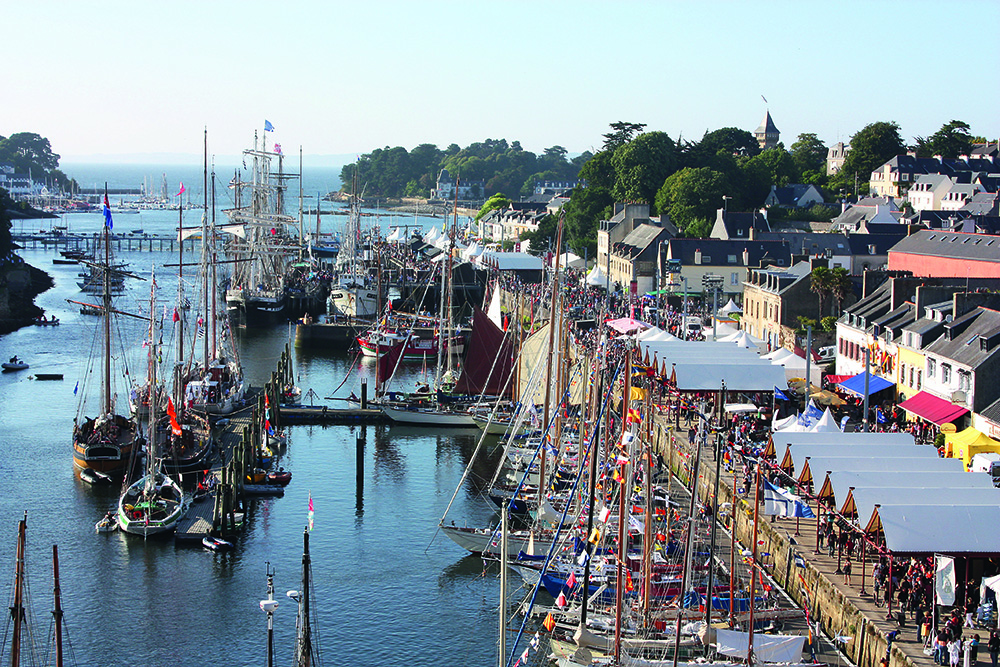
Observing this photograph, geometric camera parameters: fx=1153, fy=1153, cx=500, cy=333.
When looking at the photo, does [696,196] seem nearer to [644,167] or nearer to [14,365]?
[644,167]

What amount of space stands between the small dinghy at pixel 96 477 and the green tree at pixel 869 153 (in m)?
84.7

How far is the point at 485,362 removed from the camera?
53.7 m

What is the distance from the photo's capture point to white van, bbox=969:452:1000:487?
1240 inches

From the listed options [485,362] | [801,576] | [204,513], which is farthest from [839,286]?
[204,513]

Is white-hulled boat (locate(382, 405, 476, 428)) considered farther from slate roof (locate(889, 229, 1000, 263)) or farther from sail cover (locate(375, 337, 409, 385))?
slate roof (locate(889, 229, 1000, 263))

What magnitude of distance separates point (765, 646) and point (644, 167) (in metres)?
89.5

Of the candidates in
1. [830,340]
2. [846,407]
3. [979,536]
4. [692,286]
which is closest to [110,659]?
[979,536]

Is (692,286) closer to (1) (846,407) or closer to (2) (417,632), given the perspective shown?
(1) (846,407)

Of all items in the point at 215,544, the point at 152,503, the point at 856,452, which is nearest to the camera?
the point at 856,452

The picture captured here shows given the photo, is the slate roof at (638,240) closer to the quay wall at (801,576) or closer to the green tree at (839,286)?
the green tree at (839,286)

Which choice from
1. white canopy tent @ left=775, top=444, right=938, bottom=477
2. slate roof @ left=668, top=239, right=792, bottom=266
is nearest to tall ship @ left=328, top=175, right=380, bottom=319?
slate roof @ left=668, top=239, right=792, bottom=266

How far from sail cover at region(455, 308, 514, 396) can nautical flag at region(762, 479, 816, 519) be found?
22.6 meters

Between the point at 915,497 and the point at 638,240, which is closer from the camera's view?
the point at 915,497

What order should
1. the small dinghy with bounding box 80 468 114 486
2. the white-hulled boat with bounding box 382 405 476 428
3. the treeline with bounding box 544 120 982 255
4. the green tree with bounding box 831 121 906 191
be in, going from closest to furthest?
1. the small dinghy with bounding box 80 468 114 486
2. the white-hulled boat with bounding box 382 405 476 428
3. the treeline with bounding box 544 120 982 255
4. the green tree with bounding box 831 121 906 191
